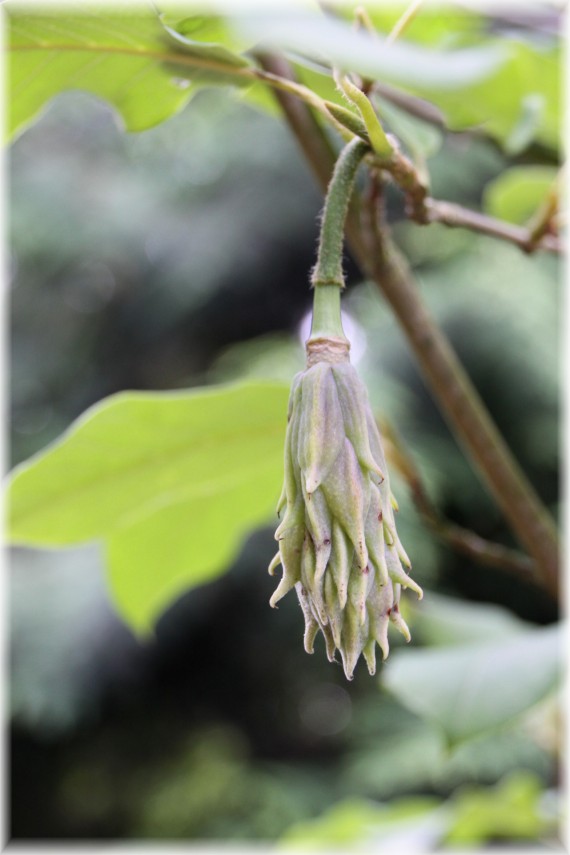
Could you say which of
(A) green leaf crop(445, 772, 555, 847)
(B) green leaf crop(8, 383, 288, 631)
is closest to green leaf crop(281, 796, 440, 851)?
(A) green leaf crop(445, 772, 555, 847)

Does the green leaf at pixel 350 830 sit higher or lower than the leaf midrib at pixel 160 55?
lower

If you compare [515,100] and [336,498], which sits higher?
[515,100]

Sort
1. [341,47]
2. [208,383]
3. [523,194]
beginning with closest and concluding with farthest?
[341,47] → [523,194] → [208,383]

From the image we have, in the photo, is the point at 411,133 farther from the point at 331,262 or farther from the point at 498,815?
the point at 498,815

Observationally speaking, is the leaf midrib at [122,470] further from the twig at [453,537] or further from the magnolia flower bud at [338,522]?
the magnolia flower bud at [338,522]

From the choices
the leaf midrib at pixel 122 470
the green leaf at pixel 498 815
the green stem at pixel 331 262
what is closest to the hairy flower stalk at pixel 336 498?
the green stem at pixel 331 262

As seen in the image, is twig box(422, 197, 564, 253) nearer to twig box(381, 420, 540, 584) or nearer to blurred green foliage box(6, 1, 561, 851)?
twig box(381, 420, 540, 584)

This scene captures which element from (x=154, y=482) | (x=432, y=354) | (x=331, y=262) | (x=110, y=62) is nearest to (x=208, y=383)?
(x=154, y=482)
